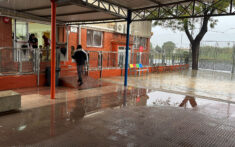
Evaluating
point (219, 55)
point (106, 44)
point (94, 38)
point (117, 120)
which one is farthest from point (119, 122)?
point (219, 55)

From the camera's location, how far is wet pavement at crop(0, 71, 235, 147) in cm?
407

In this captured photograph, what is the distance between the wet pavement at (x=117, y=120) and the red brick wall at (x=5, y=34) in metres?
3.57

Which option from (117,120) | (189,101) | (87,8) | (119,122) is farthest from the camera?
(87,8)

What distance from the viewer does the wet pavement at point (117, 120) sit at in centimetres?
407

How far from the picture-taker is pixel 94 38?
50.1 feet

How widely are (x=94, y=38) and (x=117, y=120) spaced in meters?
10.9

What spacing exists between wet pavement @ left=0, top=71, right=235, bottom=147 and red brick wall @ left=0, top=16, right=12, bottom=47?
3567 mm

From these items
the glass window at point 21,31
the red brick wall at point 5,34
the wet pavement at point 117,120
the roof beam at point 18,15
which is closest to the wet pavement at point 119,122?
the wet pavement at point 117,120

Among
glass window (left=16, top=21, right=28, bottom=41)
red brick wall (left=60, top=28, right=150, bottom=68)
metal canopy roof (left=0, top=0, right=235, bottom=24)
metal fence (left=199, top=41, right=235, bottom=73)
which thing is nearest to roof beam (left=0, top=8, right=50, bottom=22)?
metal canopy roof (left=0, top=0, right=235, bottom=24)

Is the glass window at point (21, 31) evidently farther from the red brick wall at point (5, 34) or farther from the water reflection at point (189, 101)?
the water reflection at point (189, 101)

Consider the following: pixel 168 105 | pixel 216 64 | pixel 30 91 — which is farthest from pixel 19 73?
pixel 216 64

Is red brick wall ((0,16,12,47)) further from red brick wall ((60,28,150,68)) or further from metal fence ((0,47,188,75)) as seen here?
red brick wall ((60,28,150,68))

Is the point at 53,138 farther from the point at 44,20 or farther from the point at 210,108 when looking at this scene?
the point at 44,20

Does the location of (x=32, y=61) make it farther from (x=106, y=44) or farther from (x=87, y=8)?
(x=106, y=44)
